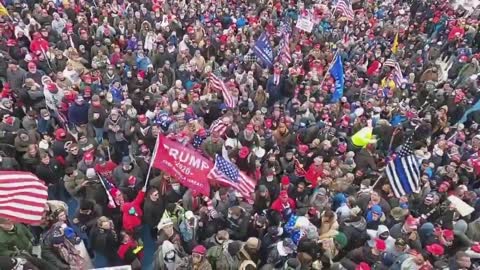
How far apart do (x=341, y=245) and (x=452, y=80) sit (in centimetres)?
922

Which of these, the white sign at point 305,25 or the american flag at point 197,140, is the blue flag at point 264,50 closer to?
the white sign at point 305,25

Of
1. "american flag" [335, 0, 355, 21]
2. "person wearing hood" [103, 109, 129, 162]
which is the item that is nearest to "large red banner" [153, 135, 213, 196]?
"person wearing hood" [103, 109, 129, 162]

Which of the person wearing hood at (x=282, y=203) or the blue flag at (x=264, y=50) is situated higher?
the blue flag at (x=264, y=50)

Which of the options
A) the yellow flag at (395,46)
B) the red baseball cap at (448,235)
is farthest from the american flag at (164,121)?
the yellow flag at (395,46)

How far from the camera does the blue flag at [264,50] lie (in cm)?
1307

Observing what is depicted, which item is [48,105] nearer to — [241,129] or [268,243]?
[241,129]

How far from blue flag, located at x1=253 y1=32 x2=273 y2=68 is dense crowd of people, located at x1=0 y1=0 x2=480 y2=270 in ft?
0.56

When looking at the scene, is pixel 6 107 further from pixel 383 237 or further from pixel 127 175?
pixel 383 237

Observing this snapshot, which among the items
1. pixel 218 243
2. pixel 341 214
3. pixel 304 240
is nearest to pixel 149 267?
pixel 218 243

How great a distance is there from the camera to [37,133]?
936 centimetres

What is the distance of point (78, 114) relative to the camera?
10289 mm

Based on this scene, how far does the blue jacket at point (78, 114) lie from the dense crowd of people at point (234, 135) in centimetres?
3

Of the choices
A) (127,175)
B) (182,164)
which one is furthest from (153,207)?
(182,164)

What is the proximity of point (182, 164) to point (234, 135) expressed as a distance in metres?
2.61
